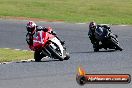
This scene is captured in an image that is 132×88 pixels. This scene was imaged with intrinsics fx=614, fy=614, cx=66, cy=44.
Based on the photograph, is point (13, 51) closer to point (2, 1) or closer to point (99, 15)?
point (99, 15)

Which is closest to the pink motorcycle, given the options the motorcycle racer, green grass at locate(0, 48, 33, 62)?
the motorcycle racer

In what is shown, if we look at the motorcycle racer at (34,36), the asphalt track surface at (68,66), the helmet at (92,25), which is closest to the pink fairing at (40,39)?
the motorcycle racer at (34,36)

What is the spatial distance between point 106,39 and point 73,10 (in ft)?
69.9

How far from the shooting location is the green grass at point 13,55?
990 inches

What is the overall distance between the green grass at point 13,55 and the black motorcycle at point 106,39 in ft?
10.2

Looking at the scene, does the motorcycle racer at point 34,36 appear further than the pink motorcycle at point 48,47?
Yes

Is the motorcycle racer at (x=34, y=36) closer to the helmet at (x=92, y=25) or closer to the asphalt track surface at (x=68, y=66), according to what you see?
the asphalt track surface at (x=68, y=66)

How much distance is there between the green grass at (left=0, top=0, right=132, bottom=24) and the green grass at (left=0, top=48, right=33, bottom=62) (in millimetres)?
13847

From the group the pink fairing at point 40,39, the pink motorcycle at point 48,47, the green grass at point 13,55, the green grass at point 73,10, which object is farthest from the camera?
the green grass at point 73,10

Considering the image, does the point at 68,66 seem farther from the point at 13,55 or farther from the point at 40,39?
the point at 13,55

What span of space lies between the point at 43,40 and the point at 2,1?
31.7 meters

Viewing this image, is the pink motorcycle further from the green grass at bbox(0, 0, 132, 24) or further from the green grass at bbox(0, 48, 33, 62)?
the green grass at bbox(0, 0, 132, 24)

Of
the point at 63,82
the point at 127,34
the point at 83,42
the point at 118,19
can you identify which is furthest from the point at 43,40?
the point at 118,19

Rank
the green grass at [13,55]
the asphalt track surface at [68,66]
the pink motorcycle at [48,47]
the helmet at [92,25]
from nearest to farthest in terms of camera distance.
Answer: the asphalt track surface at [68,66] < the pink motorcycle at [48,47] < the green grass at [13,55] < the helmet at [92,25]
